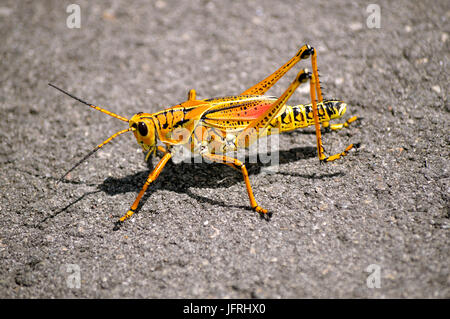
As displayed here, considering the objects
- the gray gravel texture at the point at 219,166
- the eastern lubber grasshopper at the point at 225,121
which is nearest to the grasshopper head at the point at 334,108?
the eastern lubber grasshopper at the point at 225,121

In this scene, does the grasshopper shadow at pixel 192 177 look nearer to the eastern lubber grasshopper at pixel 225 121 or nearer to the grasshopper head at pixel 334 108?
the eastern lubber grasshopper at pixel 225 121

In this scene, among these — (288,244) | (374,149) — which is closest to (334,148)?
(374,149)

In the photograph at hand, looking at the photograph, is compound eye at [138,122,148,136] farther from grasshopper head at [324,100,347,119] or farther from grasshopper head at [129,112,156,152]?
grasshopper head at [324,100,347,119]

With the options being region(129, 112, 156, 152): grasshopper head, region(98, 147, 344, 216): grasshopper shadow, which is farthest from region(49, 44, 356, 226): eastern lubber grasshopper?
region(98, 147, 344, 216): grasshopper shadow

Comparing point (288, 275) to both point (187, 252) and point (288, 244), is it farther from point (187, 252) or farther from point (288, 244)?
point (187, 252)

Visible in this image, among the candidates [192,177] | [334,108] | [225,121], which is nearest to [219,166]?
[192,177]
